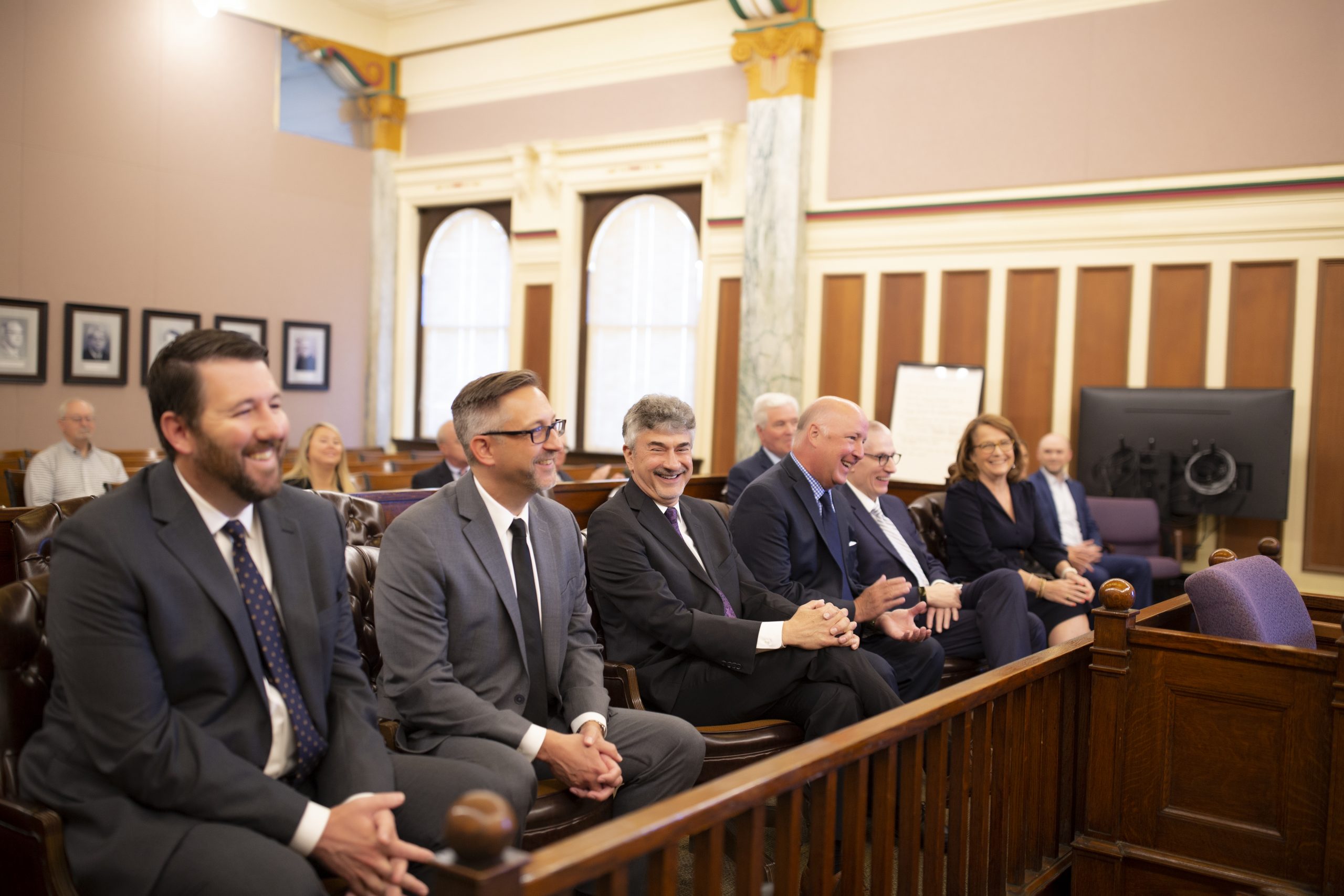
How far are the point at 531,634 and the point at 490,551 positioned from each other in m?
0.22

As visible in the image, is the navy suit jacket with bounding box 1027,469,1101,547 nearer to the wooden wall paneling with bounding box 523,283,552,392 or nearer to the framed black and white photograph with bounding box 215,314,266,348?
the wooden wall paneling with bounding box 523,283,552,392

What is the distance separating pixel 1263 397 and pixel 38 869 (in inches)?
274

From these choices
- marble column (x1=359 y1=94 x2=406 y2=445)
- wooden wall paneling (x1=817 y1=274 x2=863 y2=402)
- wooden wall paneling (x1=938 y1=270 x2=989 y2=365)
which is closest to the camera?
wooden wall paneling (x1=938 y1=270 x2=989 y2=365)

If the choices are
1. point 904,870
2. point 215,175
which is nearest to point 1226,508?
point 904,870

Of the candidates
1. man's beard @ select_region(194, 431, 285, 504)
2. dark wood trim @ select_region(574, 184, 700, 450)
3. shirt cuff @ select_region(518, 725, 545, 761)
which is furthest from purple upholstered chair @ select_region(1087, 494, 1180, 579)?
man's beard @ select_region(194, 431, 285, 504)

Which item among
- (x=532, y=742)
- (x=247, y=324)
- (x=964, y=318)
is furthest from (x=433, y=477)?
(x=247, y=324)

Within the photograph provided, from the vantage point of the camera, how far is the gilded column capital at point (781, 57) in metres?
8.34

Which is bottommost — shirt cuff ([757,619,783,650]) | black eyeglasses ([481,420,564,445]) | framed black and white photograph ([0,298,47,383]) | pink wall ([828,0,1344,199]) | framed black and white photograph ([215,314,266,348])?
shirt cuff ([757,619,783,650])

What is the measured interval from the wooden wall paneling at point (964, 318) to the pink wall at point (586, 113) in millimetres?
2380

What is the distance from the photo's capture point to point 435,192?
422 inches

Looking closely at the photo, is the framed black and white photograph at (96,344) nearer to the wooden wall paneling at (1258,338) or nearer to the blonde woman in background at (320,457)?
the blonde woman in background at (320,457)

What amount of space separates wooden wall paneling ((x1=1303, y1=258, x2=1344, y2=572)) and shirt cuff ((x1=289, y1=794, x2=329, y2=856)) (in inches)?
270

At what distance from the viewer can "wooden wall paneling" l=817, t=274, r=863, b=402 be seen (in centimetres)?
846

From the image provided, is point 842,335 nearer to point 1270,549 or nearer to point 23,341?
point 1270,549
